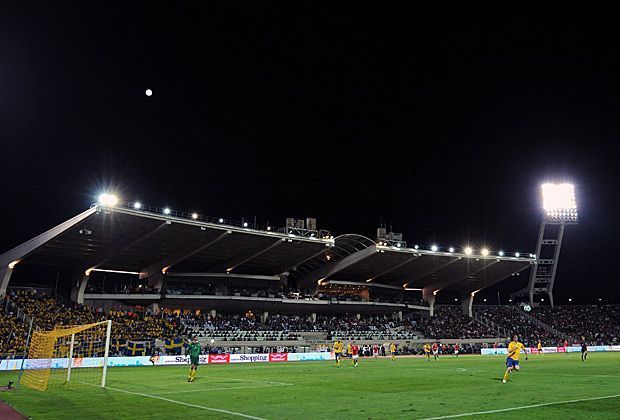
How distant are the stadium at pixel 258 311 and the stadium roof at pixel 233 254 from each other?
22cm

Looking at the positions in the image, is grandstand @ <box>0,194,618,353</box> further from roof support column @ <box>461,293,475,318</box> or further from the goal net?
the goal net

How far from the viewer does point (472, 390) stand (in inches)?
681

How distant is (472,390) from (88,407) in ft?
40.9

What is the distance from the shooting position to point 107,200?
44.8 metres

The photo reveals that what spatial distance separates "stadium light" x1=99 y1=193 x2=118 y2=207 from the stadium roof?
46 centimetres

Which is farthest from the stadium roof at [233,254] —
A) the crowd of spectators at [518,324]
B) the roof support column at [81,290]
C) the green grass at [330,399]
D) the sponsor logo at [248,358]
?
the green grass at [330,399]

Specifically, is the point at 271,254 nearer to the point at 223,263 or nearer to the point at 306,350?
the point at 223,263

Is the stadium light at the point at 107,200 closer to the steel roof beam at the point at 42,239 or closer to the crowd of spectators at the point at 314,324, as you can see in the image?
the steel roof beam at the point at 42,239

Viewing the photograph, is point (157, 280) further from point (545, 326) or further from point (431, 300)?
point (545, 326)

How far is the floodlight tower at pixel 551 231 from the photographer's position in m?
85.3

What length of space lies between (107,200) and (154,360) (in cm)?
1499

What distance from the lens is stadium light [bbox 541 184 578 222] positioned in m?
85.2

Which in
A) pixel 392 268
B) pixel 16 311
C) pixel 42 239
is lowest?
pixel 16 311

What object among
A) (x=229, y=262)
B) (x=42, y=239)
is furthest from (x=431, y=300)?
(x=42, y=239)
